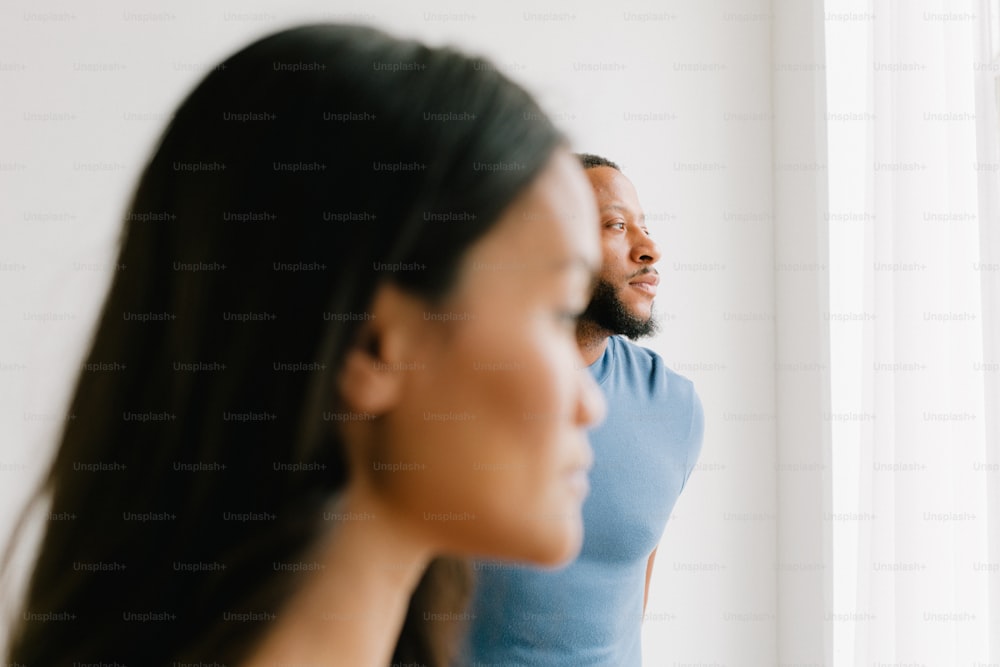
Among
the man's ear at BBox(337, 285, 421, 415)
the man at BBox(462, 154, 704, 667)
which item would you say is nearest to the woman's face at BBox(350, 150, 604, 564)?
the man's ear at BBox(337, 285, 421, 415)

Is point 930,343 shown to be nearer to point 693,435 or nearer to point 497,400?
point 693,435

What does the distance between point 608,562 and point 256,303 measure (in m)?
1.21

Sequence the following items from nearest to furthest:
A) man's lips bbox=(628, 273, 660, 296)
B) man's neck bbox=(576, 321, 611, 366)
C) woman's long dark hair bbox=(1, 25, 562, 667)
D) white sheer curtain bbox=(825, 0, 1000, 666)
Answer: woman's long dark hair bbox=(1, 25, 562, 667)
white sheer curtain bbox=(825, 0, 1000, 666)
man's neck bbox=(576, 321, 611, 366)
man's lips bbox=(628, 273, 660, 296)

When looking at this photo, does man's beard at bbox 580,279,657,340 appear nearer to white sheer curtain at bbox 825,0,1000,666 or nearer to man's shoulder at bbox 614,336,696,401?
man's shoulder at bbox 614,336,696,401

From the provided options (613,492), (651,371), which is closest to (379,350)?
(613,492)

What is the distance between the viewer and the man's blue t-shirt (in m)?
1.50

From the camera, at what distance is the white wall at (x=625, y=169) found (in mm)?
2307

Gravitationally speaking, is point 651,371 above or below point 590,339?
below

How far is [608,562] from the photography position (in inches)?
62.0

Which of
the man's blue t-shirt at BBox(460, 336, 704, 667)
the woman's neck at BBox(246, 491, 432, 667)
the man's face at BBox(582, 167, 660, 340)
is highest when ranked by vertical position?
the woman's neck at BBox(246, 491, 432, 667)

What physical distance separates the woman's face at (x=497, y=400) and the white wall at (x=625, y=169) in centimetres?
184

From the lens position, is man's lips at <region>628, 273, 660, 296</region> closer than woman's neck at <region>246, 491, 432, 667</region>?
No

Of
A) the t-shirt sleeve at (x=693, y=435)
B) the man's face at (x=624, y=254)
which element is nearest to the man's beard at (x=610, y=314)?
the man's face at (x=624, y=254)

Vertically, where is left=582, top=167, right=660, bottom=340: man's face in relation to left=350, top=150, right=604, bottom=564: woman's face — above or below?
below
